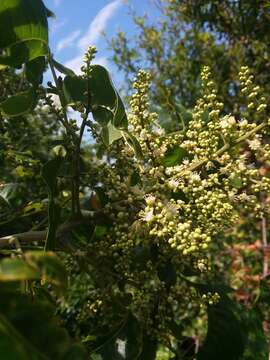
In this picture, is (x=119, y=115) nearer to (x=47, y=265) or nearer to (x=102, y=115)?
(x=102, y=115)

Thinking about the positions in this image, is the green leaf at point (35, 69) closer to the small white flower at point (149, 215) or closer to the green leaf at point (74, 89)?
the green leaf at point (74, 89)

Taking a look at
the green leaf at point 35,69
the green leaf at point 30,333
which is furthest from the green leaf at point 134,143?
the green leaf at point 30,333

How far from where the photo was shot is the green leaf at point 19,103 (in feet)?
3.76

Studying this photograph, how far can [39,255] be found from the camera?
0.59 metres

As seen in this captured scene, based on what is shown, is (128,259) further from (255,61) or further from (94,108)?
(255,61)

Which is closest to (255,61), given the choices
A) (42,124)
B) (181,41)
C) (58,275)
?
(181,41)

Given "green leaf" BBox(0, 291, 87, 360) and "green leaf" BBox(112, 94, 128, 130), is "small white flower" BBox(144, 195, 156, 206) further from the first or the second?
"green leaf" BBox(0, 291, 87, 360)

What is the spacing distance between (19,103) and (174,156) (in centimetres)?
38

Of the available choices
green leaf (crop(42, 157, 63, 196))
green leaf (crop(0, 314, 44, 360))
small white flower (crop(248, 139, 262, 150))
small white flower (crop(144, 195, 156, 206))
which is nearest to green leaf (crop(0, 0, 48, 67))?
green leaf (crop(42, 157, 63, 196))

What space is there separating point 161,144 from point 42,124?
118 inches

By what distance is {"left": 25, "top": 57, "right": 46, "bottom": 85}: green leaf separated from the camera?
117 cm

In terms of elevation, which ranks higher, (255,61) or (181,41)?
(181,41)

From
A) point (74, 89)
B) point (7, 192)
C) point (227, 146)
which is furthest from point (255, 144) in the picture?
point (7, 192)

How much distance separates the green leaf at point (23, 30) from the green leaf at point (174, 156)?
379mm
